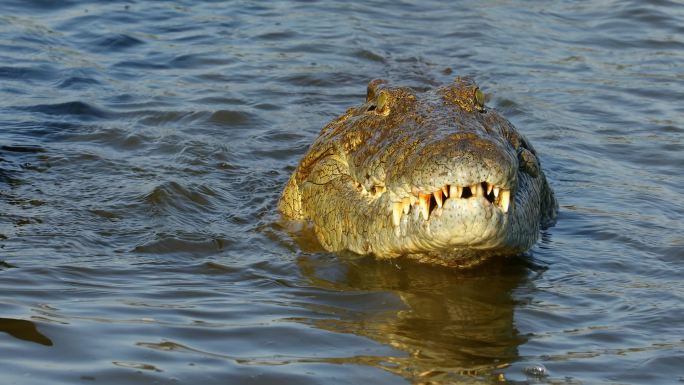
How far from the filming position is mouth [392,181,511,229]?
477 cm

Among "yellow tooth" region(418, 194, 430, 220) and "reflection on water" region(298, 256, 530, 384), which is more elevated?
"yellow tooth" region(418, 194, 430, 220)

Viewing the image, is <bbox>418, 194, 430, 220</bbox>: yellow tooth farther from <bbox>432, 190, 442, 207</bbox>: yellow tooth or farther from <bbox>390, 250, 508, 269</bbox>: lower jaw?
<bbox>390, 250, 508, 269</bbox>: lower jaw

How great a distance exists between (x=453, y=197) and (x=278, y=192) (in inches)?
98.1

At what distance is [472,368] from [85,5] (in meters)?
9.10

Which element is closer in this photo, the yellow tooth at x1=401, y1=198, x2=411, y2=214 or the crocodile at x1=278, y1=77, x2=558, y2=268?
the crocodile at x1=278, y1=77, x2=558, y2=268

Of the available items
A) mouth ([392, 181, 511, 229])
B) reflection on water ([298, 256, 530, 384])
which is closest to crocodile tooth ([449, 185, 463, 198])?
mouth ([392, 181, 511, 229])

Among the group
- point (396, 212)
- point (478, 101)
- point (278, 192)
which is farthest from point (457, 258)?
point (278, 192)

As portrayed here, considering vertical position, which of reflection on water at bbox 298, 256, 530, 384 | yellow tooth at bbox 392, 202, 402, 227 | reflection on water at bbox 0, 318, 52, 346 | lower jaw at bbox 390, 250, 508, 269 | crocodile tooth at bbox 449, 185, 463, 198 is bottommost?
reflection on water at bbox 298, 256, 530, 384

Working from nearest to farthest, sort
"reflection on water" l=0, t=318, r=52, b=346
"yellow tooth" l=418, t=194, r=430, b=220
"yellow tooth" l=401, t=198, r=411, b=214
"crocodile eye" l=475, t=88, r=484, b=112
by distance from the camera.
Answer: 1. "reflection on water" l=0, t=318, r=52, b=346
2. "yellow tooth" l=418, t=194, r=430, b=220
3. "yellow tooth" l=401, t=198, r=411, b=214
4. "crocodile eye" l=475, t=88, r=484, b=112

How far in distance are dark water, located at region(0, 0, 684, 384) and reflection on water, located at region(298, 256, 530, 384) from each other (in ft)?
0.05

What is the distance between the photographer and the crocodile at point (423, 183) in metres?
4.76

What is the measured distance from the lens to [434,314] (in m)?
4.91

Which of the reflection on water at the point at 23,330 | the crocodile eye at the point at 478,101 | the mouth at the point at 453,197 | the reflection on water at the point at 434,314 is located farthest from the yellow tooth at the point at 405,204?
the reflection on water at the point at 23,330

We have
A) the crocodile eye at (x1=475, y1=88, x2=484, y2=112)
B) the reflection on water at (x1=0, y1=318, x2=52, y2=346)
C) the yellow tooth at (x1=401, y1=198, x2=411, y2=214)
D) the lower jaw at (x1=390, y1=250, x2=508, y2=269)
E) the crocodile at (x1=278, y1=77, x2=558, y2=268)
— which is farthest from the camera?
the crocodile eye at (x1=475, y1=88, x2=484, y2=112)
